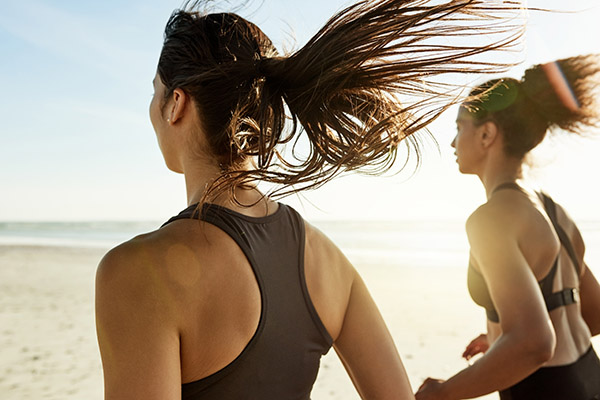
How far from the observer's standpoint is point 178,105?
4.98 ft

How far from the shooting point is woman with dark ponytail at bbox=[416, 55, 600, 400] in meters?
1.88

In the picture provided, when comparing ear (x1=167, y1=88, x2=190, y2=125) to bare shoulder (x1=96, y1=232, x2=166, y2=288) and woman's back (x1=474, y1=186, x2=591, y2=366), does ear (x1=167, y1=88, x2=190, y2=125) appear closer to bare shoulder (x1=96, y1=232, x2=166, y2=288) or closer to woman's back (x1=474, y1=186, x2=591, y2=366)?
bare shoulder (x1=96, y1=232, x2=166, y2=288)

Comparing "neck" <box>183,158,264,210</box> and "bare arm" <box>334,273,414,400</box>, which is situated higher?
"neck" <box>183,158,264,210</box>

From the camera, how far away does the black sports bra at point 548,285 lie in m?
2.23

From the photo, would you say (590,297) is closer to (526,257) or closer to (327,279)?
(526,257)

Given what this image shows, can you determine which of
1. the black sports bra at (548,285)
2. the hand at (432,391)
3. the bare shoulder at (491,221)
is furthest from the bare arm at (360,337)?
the black sports bra at (548,285)

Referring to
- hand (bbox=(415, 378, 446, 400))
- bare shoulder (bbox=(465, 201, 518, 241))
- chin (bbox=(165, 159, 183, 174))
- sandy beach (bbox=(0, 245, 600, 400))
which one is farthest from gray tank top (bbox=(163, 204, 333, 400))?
sandy beach (bbox=(0, 245, 600, 400))

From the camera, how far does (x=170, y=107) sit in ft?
5.20

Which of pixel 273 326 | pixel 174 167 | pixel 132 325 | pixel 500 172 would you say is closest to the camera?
pixel 132 325

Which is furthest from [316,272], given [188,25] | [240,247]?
[188,25]

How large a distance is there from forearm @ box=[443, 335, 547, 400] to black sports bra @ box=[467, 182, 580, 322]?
43 centimetres

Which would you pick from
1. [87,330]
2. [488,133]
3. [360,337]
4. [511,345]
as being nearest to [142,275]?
[360,337]

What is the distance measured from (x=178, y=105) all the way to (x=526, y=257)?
1.58 metres

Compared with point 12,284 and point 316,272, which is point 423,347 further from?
point 12,284
